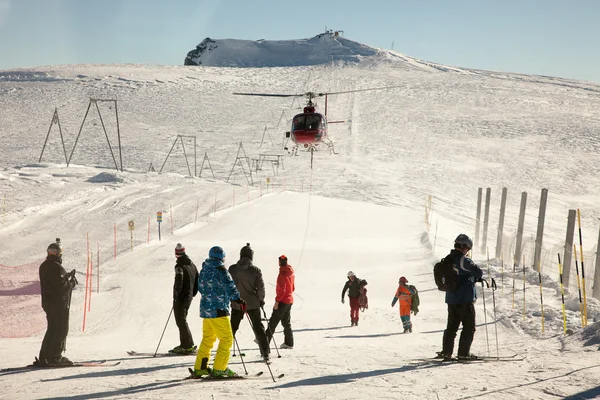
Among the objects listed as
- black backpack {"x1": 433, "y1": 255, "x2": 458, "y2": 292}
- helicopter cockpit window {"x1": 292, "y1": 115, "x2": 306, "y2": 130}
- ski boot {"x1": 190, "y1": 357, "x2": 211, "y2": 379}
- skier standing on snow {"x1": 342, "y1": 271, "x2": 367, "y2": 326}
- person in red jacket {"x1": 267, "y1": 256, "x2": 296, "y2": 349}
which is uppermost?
helicopter cockpit window {"x1": 292, "y1": 115, "x2": 306, "y2": 130}

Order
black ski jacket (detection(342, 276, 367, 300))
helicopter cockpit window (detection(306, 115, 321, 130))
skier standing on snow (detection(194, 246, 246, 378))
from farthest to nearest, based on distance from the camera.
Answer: helicopter cockpit window (detection(306, 115, 321, 130))
black ski jacket (detection(342, 276, 367, 300))
skier standing on snow (detection(194, 246, 246, 378))

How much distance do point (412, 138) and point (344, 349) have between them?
241ft

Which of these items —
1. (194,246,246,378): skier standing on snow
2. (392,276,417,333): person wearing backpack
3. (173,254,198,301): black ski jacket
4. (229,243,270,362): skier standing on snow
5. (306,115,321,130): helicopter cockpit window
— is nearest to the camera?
(194,246,246,378): skier standing on snow

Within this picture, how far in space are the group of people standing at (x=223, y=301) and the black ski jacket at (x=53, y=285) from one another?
161 centimetres

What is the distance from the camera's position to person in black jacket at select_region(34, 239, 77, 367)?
9.13 m

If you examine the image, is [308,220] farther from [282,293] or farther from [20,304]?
[282,293]

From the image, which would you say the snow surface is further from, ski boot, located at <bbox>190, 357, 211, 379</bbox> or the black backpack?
the black backpack

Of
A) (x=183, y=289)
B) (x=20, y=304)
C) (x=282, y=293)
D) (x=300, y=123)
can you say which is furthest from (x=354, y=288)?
(x=300, y=123)

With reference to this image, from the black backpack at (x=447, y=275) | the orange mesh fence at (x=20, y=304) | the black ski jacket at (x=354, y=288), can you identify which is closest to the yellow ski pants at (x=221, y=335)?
the black backpack at (x=447, y=275)

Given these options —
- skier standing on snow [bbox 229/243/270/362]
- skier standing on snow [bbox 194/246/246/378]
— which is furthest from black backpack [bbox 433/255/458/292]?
skier standing on snow [bbox 194/246/246/378]

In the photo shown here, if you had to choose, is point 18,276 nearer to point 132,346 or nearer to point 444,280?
point 132,346

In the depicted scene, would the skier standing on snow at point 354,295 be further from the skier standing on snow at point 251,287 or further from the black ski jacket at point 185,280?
the skier standing on snow at point 251,287

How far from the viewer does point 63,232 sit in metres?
30.5

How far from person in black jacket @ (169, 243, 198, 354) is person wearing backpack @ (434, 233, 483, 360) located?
3.70m
